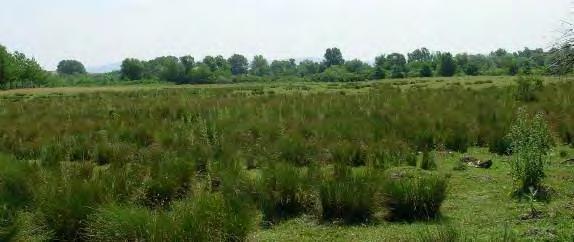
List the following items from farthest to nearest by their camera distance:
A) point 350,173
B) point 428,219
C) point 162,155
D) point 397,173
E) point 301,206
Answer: point 162,155
point 397,173
point 350,173
point 301,206
point 428,219

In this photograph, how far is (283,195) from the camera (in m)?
7.94

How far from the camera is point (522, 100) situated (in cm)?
2088

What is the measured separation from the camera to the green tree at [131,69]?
124 m

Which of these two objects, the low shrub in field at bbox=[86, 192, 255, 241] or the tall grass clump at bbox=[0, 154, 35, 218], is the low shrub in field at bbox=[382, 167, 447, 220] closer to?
the low shrub in field at bbox=[86, 192, 255, 241]

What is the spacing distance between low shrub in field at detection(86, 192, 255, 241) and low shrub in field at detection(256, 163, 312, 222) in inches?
46.2

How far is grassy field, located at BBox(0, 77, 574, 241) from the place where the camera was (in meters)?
6.33

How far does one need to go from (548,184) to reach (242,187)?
4.84 m

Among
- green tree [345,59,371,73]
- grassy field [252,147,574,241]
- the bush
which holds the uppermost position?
green tree [345,59,371,73]

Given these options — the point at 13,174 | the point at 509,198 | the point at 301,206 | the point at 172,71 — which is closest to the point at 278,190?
the point at 301,206

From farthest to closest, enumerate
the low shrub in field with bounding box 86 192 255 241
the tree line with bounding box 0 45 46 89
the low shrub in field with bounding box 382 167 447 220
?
the tree line with bounding box 0 45 46 89 → the low shrub in field with bounding box 382 167 447 220 → the low shrub in field with bounding box 86 192 255 241

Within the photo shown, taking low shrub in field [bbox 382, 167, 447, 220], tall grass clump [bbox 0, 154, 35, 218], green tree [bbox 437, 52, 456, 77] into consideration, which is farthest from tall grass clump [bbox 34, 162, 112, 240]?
green tree [bbox 437, 52, 456, 77]

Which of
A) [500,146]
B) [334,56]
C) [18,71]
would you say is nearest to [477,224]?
[500,146]

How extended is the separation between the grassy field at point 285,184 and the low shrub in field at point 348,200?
0.6 inches

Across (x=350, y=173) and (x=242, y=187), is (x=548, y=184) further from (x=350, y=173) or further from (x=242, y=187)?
(x=242, y=187)
